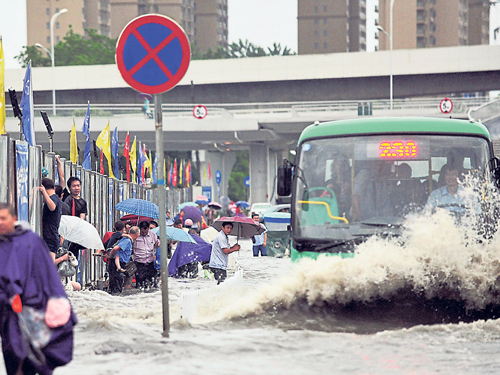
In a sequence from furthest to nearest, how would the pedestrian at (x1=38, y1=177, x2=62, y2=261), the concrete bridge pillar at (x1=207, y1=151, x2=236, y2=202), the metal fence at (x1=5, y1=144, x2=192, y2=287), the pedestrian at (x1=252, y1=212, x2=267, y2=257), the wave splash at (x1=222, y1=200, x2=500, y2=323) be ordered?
the concrete bridge pillar at (x1=207, y1=151, x2=236, y2=202)
the pedestrian at (x1=252, y1=212, x2=267, y2=257)
the pedestrian at (x1=38, y1=177, x2=62, y2=261)
the metal fence at (x1=5, y1=144, x2=192, y2=287)
the wave splash at (x1=222, y1=200, x2=500, y2=323)

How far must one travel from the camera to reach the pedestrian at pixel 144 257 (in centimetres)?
1680

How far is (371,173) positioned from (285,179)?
1069 millimetres

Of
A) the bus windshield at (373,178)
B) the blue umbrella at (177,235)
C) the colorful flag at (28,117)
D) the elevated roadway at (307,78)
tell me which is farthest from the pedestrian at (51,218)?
the elevated roadway at (307,78)

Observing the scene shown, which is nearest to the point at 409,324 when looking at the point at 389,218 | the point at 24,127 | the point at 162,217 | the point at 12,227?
the point at 389,218

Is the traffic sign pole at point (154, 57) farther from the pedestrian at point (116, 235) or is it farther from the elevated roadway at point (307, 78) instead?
the elevated roadway at point (307, 78)

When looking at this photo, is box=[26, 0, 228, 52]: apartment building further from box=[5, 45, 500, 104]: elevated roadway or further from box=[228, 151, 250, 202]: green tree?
box=[5, 45, 500, 104]: elevated roadway

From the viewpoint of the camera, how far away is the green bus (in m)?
11.2

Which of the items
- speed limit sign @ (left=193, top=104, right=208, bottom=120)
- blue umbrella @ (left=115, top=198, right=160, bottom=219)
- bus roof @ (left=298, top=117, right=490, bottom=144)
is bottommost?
blue umbrella @ (left=115, top=198, right=160, bottom=219)

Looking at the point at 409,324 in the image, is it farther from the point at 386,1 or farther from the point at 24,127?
the point at 386,1

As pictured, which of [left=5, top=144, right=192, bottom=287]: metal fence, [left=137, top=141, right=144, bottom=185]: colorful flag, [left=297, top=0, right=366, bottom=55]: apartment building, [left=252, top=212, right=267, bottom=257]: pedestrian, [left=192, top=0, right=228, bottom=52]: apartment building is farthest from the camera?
[left=192, top=0, right=228, bottom=52]: apartment building

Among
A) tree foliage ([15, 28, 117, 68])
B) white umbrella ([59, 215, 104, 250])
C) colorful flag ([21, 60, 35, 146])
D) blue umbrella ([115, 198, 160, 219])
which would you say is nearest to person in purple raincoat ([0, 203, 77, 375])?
white umbrella ([59, 215, 104, 250])

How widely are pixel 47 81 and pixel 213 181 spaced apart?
17.5 meters

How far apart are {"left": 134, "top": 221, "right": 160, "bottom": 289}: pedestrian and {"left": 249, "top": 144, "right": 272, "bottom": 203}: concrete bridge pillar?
46561 millimetres

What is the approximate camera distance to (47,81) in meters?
81.1
